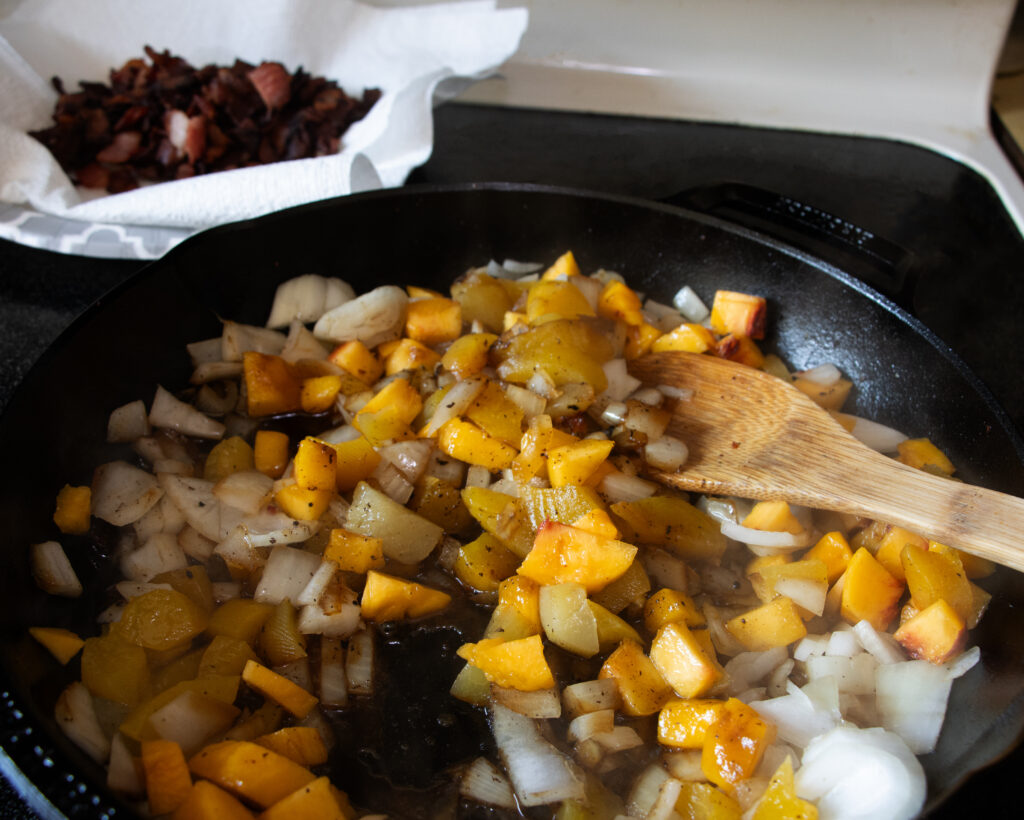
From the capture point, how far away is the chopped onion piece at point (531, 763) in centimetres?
99

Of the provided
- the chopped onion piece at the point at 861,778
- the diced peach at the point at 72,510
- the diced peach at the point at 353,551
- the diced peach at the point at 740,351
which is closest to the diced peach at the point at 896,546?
the chopped onion piece at the point at 861,778

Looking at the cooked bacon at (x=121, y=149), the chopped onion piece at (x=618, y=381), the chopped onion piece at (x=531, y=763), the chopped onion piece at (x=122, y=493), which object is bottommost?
the chopped onion piece at (x=531, y=763)

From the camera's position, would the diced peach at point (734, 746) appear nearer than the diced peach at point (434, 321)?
Yes

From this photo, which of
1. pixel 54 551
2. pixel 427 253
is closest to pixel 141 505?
pixel 54 551

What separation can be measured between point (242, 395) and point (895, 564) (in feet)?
3.89

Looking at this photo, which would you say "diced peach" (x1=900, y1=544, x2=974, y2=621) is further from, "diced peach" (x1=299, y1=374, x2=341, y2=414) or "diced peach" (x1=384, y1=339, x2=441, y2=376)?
"diced peach" (x1=299, y1=374, x2=341, y2=414)

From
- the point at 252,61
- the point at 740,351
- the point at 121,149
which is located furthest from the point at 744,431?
the point at 252,61

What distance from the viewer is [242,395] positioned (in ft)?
4.80

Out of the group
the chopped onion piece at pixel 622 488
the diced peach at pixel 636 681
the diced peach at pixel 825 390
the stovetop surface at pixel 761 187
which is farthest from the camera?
the stovetop surface at pixel 761 187

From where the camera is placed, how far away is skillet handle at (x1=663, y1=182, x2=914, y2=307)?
5.14 ft

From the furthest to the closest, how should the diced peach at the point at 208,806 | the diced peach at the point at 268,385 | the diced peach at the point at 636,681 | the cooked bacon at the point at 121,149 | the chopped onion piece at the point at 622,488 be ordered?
the cooked bacon at the point at 121,149 → the diced peach at the point at 268,385 → the chopped onion piece at the point at 622,488 → the diced peach at the point at 636,681 → the diced peach at the point at 208,806

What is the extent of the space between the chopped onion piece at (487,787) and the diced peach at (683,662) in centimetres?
27

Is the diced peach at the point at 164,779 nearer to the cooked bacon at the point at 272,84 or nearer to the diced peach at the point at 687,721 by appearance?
the diced peach at the point at 687,721

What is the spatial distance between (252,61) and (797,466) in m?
1.88
